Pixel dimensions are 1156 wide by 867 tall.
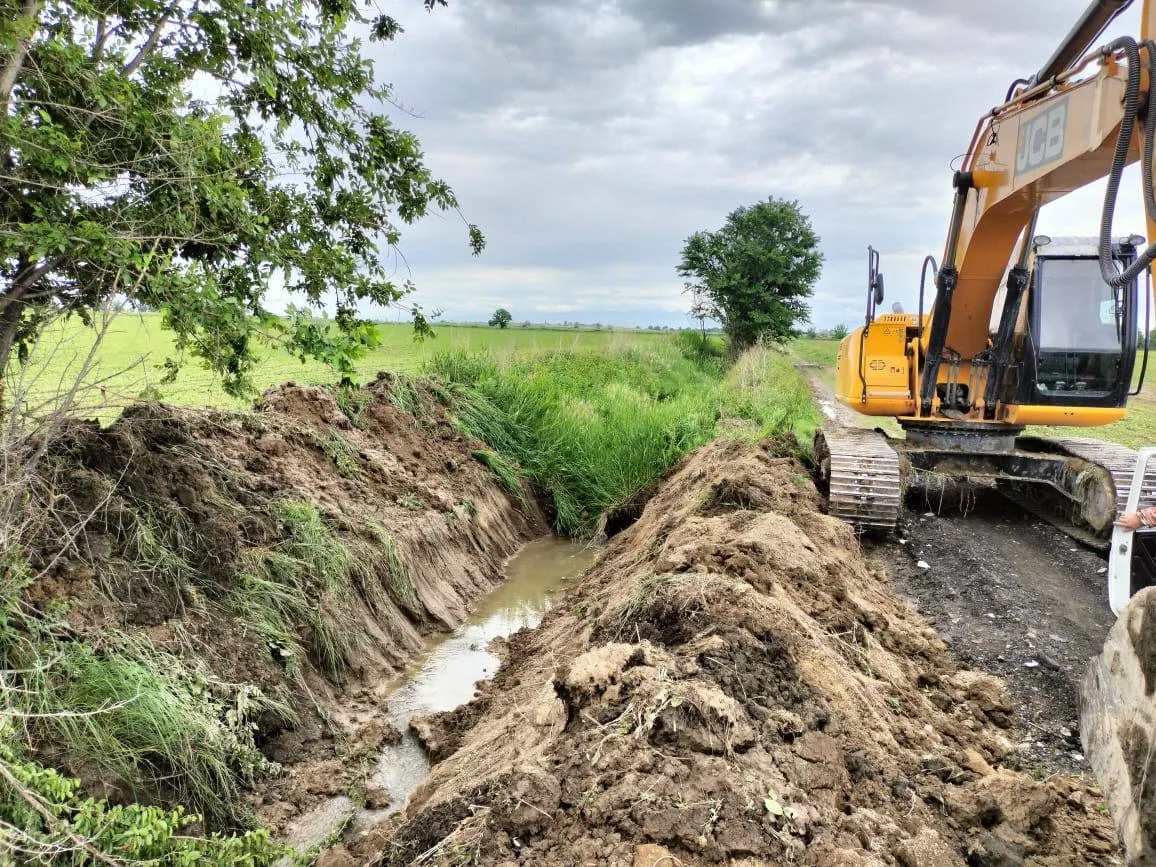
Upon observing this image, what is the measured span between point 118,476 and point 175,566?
27.0 inches

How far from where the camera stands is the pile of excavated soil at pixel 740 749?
262 centimetres

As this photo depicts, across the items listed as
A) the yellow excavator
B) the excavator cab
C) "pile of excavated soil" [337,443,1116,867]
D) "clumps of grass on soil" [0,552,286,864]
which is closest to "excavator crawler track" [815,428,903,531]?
the yellow excavator

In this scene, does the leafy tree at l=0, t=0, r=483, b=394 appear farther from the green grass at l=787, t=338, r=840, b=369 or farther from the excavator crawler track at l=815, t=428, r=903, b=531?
the green grass at l=787, t=338, r=840, b=369

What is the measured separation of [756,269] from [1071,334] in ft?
87.6

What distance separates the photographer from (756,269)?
→ 3400cm

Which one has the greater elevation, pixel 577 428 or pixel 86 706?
pixel 577 428

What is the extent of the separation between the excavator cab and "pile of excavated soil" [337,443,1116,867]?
12.9 ft

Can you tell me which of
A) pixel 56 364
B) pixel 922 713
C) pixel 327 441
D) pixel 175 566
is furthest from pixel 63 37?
pixel 922 713

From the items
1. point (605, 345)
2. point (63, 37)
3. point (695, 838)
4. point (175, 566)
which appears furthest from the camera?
point (605, 345)

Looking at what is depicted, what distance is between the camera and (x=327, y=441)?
7.71 m

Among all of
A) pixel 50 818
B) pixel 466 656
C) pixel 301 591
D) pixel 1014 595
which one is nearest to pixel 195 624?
pixel 301 591

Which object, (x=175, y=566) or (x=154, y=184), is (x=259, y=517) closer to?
Answer: (x=175, y=566)

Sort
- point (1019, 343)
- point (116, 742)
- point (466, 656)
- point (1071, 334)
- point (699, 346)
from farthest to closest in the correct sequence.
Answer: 1. point (699, 346)
2. point (1019, 343)
3. point (1071, 334)
4. point (466, 656)
5. point (116, 742)

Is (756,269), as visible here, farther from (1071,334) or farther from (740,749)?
(740,749)
